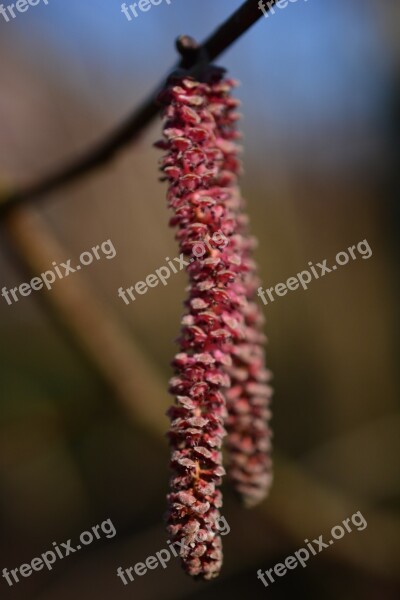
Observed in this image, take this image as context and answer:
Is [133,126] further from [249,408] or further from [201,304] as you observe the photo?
[249,408]

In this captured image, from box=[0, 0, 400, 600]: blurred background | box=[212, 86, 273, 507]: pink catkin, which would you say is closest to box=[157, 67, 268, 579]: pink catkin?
box=[212, 86, 273, 507]: pink catkin

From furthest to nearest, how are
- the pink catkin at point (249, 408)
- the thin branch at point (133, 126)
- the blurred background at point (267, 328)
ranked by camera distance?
1. the blurred background at point (267, 328)
2. the pink catkin at point (249, 408)
3. the thin branch at point (133, 126)

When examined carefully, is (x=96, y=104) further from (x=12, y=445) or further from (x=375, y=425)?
(x=375, y=425)

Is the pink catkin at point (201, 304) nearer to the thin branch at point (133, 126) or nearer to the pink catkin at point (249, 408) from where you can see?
the thin branch at point (133, 126)

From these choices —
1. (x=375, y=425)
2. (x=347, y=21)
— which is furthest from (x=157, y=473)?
(x=347, y=21)

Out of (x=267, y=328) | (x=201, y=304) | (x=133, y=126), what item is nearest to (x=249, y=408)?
(x=201, y=304)

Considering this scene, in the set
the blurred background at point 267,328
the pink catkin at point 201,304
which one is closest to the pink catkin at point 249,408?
the pink catkin at point 201,304
